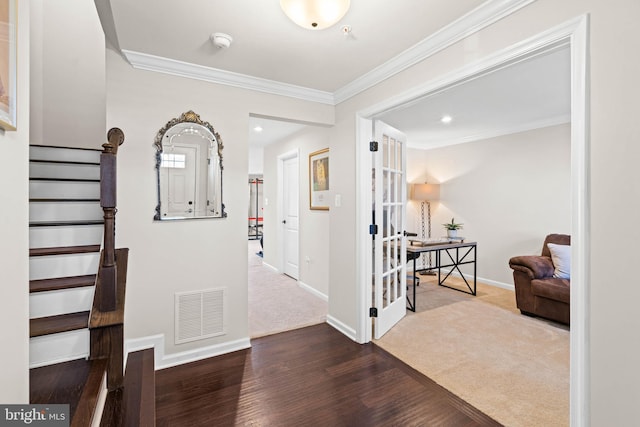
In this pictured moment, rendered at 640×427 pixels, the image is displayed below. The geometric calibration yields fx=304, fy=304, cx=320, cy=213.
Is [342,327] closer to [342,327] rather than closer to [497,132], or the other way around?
[342,327]

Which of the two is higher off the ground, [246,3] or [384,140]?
[246,3]

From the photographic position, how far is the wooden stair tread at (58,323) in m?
1.54

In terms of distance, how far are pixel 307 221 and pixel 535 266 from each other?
286 centimetres

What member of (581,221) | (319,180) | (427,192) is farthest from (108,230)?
(427,192)

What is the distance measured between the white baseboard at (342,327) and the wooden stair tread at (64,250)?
7.04 feet

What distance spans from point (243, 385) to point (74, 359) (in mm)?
1034

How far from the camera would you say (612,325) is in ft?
4.13

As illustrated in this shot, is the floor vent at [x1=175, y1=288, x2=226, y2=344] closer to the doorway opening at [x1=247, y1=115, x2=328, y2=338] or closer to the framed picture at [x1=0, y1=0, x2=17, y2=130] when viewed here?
the doorway opening at [x1=247, y1=115, x2=328, y2=338]

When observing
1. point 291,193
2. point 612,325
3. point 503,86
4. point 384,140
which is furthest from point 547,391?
point 291,193

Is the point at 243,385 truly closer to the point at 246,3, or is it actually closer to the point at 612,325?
the point at 612,325

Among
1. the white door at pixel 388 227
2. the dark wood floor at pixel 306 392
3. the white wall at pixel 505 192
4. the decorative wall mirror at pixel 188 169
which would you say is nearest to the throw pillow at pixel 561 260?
the white wall at pixel 505 192

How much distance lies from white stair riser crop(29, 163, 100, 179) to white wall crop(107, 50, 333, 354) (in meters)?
0.65

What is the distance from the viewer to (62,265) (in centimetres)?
190

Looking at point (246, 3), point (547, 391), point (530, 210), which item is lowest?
point (547, 391)
